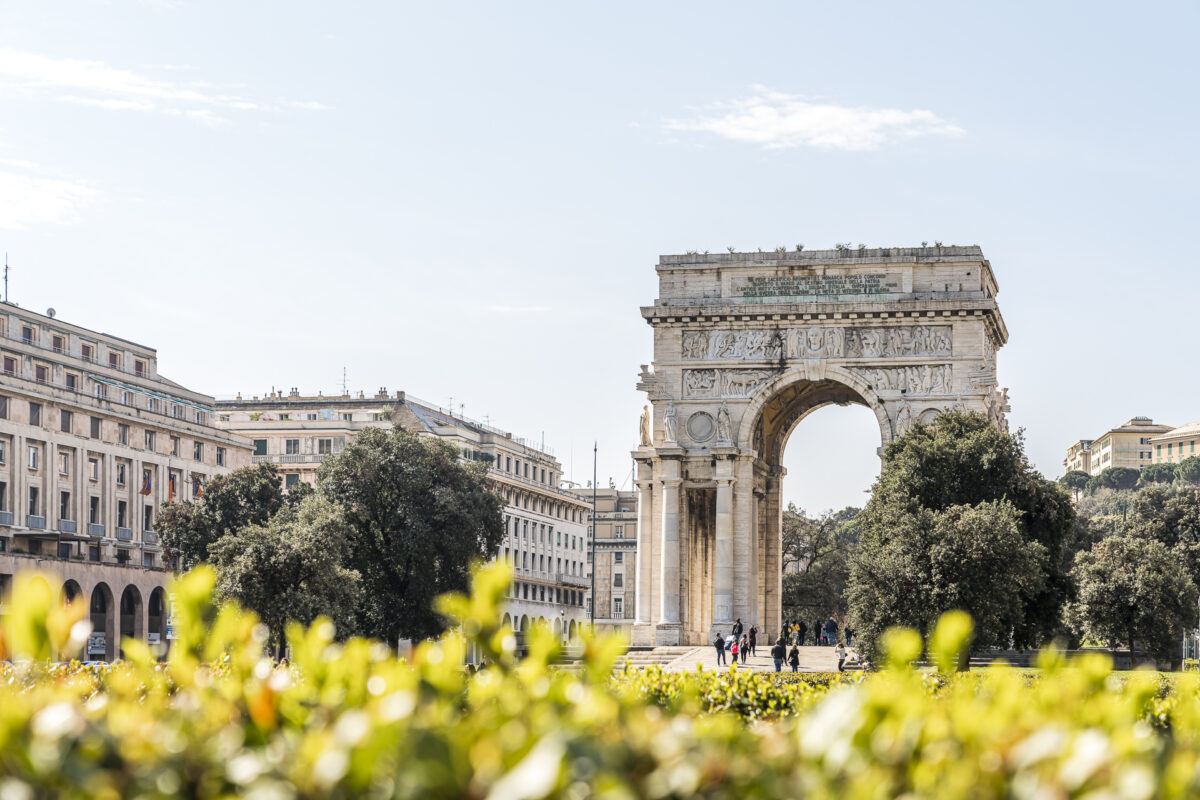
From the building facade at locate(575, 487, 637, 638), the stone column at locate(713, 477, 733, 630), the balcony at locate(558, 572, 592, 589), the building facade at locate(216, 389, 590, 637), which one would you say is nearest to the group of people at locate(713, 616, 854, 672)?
the stone column at locate(713, 477, 733, 630)

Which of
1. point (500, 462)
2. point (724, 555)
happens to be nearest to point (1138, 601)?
point (724, 555)

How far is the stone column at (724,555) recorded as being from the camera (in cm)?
6519

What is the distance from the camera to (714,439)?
217 feet

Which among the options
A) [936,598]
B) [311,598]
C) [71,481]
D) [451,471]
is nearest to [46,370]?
[71,481]

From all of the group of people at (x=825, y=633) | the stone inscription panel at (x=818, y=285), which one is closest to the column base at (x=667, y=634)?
the group of people at (x=825, y=633)

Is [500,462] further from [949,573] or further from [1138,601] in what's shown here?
[949,573]

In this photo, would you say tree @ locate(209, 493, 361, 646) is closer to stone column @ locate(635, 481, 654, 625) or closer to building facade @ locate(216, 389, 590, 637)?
stone column @ locate(635, 481, 654, 625)

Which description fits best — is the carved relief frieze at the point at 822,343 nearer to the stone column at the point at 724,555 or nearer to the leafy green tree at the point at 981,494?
the stone column at the point at 724,555

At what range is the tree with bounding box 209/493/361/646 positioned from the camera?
60938 millimetres

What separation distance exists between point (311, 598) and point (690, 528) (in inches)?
631

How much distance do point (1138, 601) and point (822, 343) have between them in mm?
14578

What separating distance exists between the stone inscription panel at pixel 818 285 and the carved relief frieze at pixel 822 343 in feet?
4.56

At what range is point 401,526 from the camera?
69.5m

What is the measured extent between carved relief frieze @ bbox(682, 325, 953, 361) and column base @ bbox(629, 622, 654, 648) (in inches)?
406
